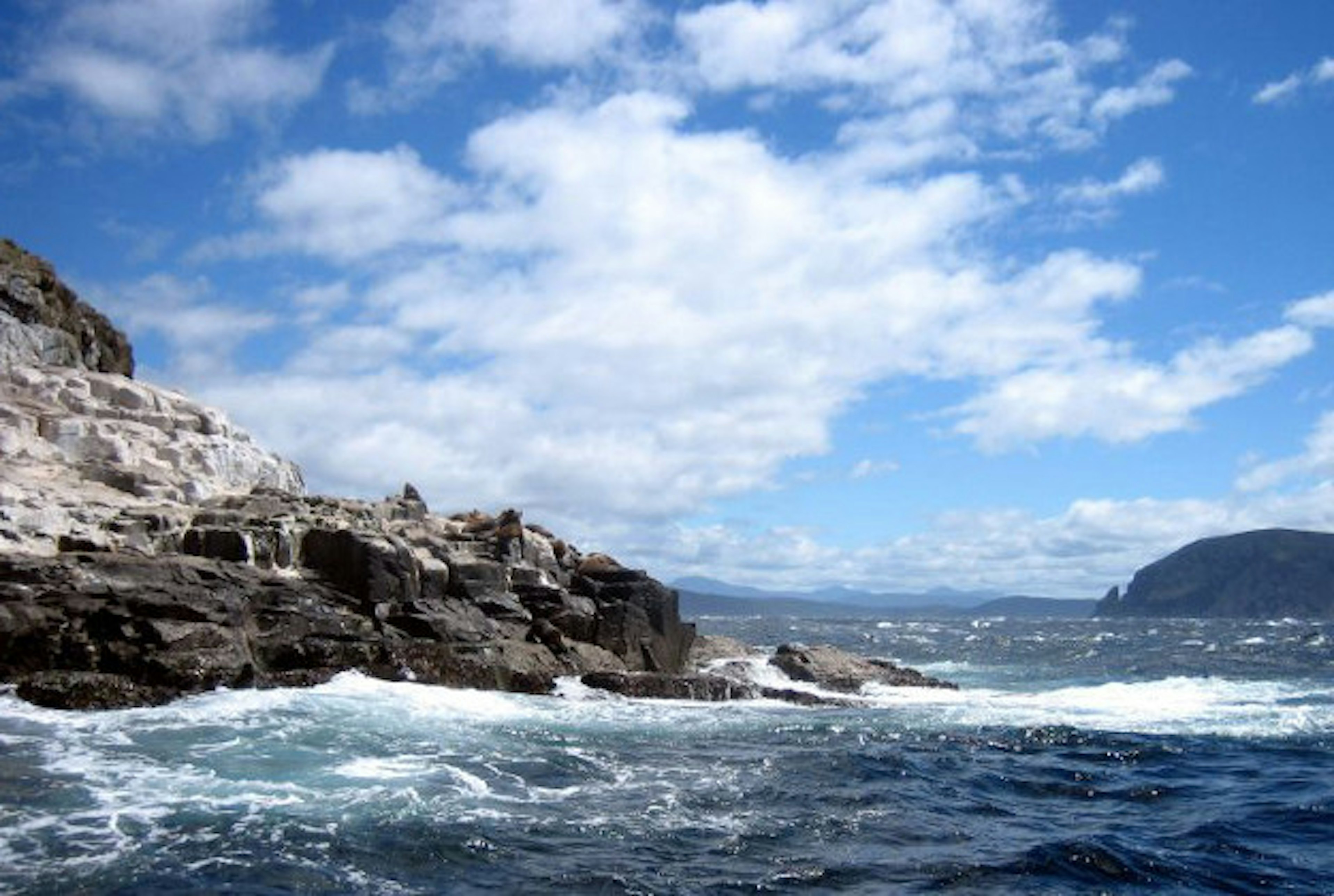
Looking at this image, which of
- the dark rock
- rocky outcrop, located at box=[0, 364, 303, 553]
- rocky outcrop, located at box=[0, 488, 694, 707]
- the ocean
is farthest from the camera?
the dark rock

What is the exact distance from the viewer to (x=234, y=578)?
30.9 metres

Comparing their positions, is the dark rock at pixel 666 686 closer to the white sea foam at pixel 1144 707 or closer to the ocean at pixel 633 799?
the ocean at pixel 633 799

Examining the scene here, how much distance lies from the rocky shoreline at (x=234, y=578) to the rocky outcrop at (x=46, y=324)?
4.2 inches

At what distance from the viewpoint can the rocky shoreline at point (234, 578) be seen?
88.3ft

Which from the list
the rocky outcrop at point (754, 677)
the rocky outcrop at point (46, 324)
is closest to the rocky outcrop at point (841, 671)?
the rocky outcrop at point (754, 677)

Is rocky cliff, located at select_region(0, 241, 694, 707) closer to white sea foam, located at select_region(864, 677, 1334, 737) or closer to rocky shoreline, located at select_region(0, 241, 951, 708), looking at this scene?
rocky shoreline, located at select_region(0, 241, 951, 708)

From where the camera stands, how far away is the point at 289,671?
29.5 m

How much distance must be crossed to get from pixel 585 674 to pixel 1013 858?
21032 mm

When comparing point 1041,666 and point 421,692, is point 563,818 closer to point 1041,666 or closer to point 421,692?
point 421,692

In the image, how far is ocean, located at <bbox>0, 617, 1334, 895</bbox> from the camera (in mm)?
14453

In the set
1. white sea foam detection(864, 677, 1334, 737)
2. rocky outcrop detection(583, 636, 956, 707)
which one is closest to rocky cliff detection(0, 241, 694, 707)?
rocky outcrop detection(583, 636, 956, 707)

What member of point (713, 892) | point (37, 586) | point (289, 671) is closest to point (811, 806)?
point (713, 892)

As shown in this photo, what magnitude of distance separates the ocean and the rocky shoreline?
1374mm

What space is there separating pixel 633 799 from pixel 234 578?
54.3ft
